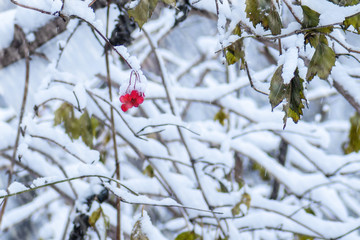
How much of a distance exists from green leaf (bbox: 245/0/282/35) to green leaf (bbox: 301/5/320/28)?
0.04 m

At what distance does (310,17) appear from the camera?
0.63 meters

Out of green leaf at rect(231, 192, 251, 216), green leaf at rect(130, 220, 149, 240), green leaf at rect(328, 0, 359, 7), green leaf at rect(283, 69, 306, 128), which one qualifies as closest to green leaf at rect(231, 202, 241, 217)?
green leaf at rect(231, 192, 251, 216)

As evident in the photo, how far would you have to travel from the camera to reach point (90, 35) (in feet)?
4.14

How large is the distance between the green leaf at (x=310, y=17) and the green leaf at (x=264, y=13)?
0.14 feet

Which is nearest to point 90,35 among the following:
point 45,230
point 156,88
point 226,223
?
point 156,88

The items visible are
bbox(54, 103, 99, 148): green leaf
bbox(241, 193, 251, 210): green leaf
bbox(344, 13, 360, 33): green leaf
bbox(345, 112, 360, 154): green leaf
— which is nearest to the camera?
bbox(344, 13, 360, 33): green leaf

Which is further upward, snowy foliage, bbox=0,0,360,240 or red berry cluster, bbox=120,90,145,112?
snowy foliage, bbox=0,0,360,240

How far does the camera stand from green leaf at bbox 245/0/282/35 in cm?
63

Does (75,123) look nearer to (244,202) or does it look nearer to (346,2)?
(244,202)

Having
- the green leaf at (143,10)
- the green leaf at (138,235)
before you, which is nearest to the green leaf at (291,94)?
the green leaf at (143,10)

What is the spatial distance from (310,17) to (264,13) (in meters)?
0.08

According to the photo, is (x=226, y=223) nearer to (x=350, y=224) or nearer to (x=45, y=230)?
(x=350, y=224)

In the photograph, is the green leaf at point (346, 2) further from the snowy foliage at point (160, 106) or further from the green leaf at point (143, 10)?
the green leaf at point (143, 10)

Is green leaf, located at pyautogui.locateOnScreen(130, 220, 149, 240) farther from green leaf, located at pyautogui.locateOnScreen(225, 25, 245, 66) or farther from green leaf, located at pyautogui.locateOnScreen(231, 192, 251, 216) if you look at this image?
green leaf, located at pyautogui.locateOnScreen(231, 192, 251, 216)
